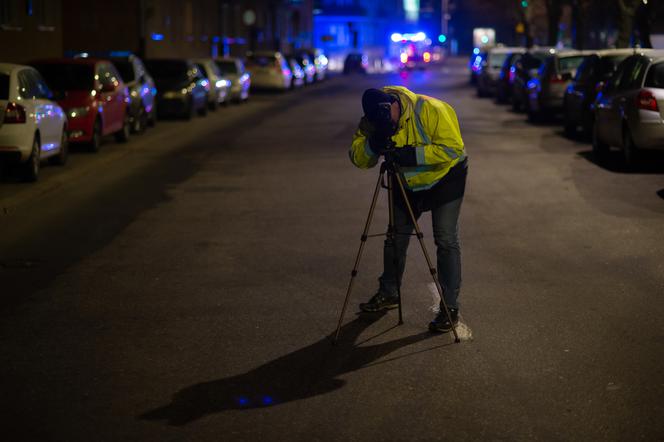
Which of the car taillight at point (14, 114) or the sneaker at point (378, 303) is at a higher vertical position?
the car taillight at point (14, 114)

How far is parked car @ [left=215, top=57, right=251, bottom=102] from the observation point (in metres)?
40.7

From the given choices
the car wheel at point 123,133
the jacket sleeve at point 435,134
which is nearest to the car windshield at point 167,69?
the car wheel at point 123,133

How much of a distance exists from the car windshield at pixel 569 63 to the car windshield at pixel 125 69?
9.68 meters

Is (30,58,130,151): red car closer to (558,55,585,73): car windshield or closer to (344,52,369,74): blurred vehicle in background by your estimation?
(558,55,585,73): car windshield

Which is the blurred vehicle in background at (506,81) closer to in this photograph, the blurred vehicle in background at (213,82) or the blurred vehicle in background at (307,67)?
the blurred vehicle in background at (213,82)

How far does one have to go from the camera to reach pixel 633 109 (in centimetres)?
1731

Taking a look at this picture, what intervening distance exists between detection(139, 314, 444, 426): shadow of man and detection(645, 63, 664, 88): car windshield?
35.5ft

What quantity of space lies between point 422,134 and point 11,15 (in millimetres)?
25478

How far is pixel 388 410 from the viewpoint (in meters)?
6.02

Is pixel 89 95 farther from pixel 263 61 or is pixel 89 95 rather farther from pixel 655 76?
pixel 263 61

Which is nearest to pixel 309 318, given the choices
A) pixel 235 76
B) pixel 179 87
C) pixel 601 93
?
pixel 601 93

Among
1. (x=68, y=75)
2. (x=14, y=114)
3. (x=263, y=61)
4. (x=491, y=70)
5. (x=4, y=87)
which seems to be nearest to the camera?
(x=14, y=114)

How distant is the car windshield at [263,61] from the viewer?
166 ft

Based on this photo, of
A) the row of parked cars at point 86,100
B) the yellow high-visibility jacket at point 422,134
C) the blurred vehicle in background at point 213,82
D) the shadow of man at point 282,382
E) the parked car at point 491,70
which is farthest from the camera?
the parked car at point 491,70
